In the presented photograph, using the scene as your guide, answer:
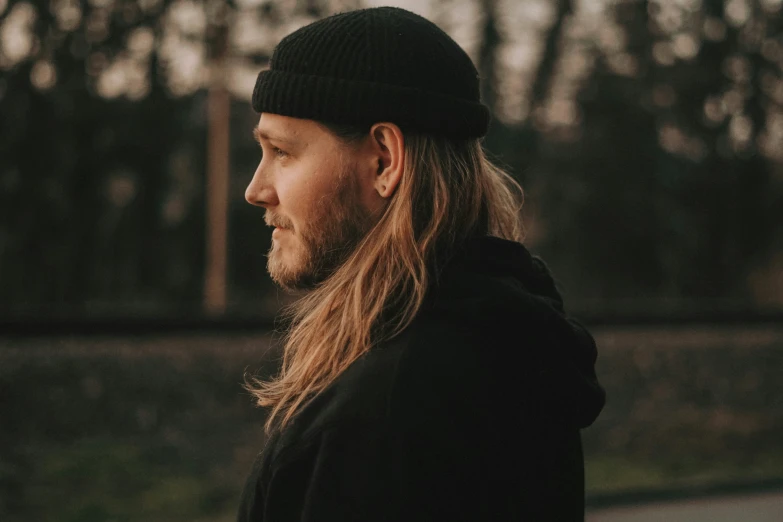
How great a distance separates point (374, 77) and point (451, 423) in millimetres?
605

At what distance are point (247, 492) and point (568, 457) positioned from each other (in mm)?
558

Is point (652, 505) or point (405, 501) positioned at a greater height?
point (405, 501)

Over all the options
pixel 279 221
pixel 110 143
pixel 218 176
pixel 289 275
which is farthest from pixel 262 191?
pixel 110 143

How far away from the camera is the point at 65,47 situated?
1402 cm

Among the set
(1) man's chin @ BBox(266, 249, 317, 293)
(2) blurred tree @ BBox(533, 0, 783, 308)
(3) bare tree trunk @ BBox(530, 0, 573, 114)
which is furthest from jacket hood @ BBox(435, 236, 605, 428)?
(2) blurred tree @ BBox(533, 0, 783, 308)

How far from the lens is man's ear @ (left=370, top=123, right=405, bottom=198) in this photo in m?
1.47

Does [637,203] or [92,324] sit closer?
[92,324]

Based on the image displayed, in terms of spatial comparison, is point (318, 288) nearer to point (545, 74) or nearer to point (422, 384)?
point (422, 384)

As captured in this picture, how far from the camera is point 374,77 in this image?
4.74ft

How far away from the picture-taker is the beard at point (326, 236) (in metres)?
1.52

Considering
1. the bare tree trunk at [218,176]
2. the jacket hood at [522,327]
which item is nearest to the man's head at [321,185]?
the jacket hood at [522,327]

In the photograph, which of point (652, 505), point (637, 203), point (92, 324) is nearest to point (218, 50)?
point (92, 324)

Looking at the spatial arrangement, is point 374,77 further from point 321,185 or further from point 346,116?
point 321,185

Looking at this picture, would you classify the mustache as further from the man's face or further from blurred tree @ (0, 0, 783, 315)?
blurred tree @ (0, 0, 783, 315)
